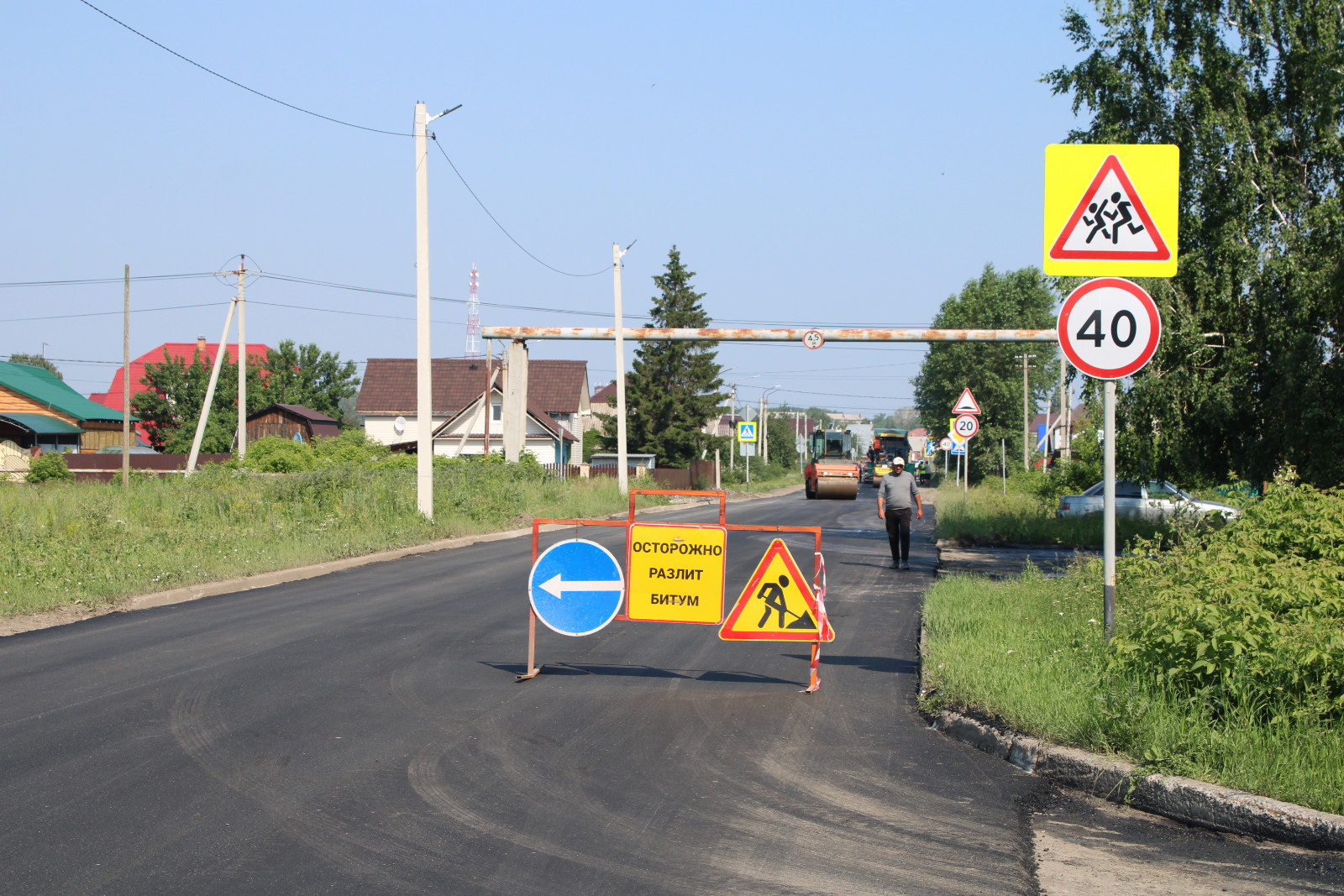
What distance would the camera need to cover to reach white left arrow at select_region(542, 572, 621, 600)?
846 centimetres

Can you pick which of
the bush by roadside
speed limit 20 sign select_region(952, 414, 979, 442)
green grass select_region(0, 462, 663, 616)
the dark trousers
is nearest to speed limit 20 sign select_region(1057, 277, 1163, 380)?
the dark trousers

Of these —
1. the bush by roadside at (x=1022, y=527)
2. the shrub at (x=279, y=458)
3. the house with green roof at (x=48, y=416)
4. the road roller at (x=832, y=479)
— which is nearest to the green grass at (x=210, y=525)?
the bush by roadside at (x=1022, y=527)

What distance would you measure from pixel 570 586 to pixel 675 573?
34.4 inches

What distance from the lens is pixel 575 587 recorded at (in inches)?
335

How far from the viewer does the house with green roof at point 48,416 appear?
55.2 meters

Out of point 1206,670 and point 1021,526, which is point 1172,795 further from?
point 1021,526

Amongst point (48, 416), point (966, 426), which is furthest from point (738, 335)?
point (48, 416)

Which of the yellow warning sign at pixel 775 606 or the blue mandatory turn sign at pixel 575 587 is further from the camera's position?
the blue mandatory turn sign at pixel 575 587

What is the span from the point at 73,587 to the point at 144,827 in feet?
27.8

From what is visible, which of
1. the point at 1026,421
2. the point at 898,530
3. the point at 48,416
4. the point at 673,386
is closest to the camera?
the point at 898,530

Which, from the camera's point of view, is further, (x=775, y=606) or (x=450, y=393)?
(x=450, y=393)

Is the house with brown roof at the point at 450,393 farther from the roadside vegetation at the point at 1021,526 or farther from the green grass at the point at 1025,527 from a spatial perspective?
the green grass at the point at 1025,527

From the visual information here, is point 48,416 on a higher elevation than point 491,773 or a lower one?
higher

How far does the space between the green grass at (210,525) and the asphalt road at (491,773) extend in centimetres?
237
